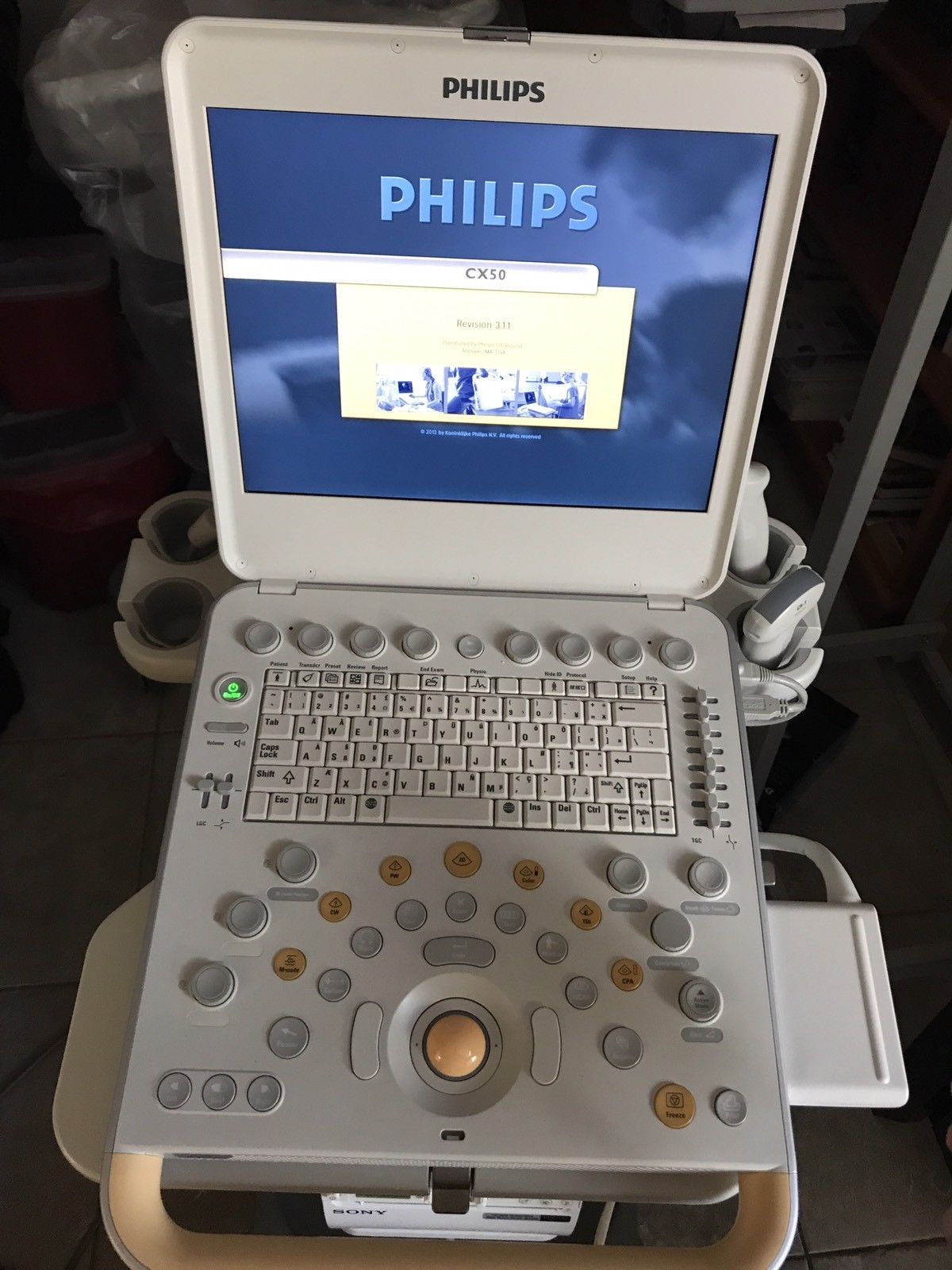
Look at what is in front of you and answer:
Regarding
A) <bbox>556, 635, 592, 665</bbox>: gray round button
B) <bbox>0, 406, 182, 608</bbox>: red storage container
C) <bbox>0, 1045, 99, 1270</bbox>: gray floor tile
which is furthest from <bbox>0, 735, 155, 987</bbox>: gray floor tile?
<bbox>556, 635, 592, 665</bbox>: gray round button

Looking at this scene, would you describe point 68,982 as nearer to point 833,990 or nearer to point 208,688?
point 208,688

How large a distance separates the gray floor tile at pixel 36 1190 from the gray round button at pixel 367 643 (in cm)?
69

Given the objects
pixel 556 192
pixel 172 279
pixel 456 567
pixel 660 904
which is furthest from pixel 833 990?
pixel 172 279

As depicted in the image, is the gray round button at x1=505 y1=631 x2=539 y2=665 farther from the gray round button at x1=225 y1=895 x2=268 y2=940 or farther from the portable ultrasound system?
the gray round button at x1=225 y1=895 x2=268 y2=940

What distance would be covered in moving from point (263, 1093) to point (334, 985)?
59mm

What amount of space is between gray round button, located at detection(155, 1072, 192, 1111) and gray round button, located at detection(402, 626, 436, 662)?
268 mm

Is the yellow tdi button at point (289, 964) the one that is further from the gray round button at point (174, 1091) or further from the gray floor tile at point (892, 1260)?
the gray floor tile at point (892, 1260)

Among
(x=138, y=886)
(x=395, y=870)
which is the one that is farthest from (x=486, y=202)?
(x=138, y=886)

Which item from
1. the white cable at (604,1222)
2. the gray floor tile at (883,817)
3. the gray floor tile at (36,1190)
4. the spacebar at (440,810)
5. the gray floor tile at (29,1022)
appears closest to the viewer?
the spacebar at (440,810)

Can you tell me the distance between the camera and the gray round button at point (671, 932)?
20.5 inches

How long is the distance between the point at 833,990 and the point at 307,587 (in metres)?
0.40

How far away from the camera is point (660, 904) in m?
0.54

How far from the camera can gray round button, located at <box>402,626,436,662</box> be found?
24.7 inches

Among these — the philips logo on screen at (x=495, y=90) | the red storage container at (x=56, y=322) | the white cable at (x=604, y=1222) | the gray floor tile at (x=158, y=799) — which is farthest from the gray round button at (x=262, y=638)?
the red storage container at (x=56, y=322)
